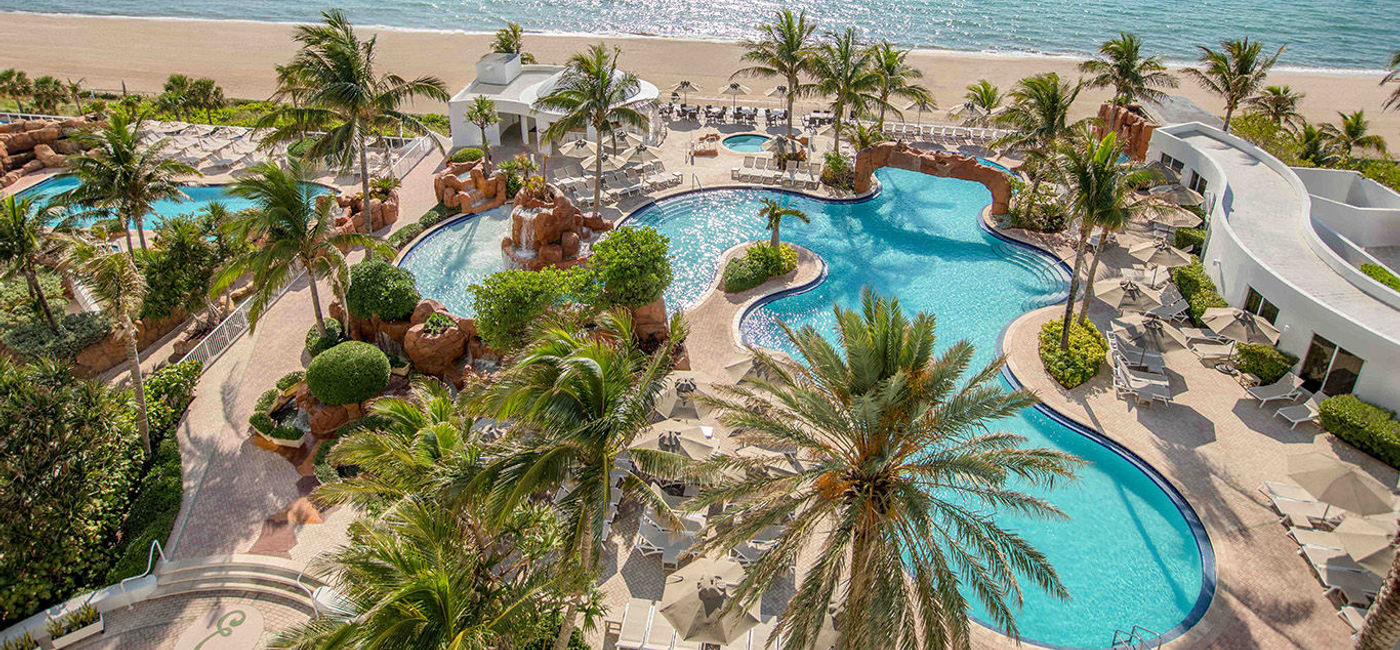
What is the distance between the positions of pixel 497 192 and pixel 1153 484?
86.5 ft

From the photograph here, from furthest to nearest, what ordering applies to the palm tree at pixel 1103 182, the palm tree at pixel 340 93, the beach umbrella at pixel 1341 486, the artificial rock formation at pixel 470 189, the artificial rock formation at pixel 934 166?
the artificial rock formation at pixel 470 189 → the artificial rock formation at pixel 934 166 → the palm tree at pixel 340 93 → the palm tree at pixel 1103 182 → the beach umbrella at pixel 1341 486

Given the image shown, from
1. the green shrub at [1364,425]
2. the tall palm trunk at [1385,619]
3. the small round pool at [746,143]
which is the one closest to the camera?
the tall palm trunk at [1385,619]

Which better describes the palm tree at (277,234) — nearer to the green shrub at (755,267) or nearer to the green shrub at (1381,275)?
the green shrub at (755,267)

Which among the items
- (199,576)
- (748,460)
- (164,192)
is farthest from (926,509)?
(164,192)

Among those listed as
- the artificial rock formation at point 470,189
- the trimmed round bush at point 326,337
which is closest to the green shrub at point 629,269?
the trimmed round bush at point 326,337

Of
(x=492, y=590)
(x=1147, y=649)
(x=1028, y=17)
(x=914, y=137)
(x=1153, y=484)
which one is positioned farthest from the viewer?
(x=1028, y=17)

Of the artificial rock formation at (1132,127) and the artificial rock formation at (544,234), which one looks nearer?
the artificial rock formation at (544,234)

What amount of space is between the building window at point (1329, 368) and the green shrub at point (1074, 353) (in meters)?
5.07

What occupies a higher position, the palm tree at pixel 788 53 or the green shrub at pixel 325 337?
the palm tree at pixel 788 53

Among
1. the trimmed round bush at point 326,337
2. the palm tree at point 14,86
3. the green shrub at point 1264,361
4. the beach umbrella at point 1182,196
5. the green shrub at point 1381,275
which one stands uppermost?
the palm tree at point 14,86

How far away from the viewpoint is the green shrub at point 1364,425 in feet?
65.9

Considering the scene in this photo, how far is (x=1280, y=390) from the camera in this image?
2234 cm

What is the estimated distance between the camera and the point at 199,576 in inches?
695

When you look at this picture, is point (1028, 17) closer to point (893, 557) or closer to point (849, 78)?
point (849, 78)
